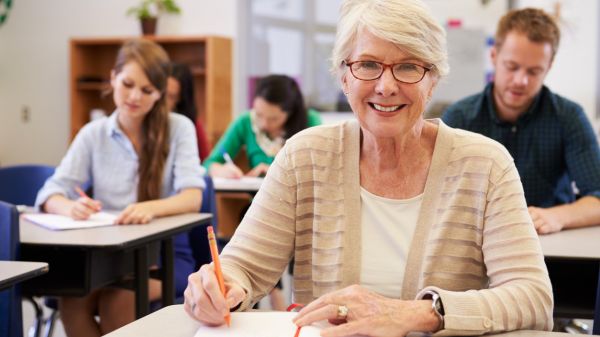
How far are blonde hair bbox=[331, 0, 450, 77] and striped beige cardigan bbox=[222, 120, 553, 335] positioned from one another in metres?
0.19

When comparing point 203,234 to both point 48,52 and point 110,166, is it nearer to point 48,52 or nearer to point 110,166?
point 110,166

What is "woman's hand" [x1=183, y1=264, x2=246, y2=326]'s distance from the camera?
127cm

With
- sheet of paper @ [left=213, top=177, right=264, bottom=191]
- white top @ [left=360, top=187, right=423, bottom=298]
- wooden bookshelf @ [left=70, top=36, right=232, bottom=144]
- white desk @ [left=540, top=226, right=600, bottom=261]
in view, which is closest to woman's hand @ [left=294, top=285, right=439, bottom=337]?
white top @ [left=360, top=187, right=423, bottom=298]

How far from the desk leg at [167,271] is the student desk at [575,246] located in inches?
49.4

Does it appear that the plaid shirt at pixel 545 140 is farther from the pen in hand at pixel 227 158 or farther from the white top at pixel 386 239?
the pen in hand at pixel 227 158

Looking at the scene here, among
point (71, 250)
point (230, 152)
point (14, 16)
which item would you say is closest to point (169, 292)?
point (71, 250)

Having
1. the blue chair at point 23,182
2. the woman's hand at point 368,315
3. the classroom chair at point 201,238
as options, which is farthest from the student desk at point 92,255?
the woman's hand at point 368,315

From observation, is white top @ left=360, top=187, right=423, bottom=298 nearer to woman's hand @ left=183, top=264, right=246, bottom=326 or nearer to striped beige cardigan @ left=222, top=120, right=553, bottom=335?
striped beige cardigan @ left=222, top=120, right=553, bottom=335

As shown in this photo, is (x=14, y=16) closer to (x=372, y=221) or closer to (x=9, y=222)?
(x=9, y=222)

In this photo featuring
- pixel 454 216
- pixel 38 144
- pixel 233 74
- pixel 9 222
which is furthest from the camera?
pixel 38 144

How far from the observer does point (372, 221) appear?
1.55 meters

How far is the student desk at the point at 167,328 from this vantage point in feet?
4.09

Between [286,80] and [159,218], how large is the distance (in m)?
1.64

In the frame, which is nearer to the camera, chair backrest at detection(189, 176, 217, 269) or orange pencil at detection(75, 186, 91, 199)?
orange pencil at detection(75, 186, 91, 199)
